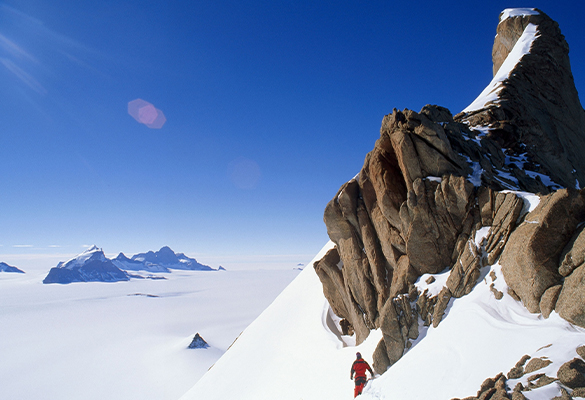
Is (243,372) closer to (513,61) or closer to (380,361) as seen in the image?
(380,361)

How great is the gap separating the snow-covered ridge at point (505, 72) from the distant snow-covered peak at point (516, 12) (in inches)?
140

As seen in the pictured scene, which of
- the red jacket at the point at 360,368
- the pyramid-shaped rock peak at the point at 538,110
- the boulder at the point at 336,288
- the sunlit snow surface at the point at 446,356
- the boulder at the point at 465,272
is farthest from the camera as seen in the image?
the pyramid-shaped rock peak at the point at 538,110

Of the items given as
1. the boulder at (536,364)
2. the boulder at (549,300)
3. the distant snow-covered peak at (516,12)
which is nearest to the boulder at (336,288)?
the boulder at (549,300)

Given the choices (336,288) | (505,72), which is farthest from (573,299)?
(505,72)

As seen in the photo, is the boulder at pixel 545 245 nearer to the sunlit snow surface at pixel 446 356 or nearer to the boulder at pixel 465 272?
the sunlit snow surface at pixel 446 356

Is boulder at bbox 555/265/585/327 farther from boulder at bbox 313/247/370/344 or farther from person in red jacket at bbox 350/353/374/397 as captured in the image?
boulder at bbox 313/247/370/344

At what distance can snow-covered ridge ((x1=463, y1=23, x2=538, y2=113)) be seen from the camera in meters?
34.9

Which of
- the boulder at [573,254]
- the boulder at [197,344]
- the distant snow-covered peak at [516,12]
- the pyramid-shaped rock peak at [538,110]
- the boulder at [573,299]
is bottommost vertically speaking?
the boulder at [197,344]

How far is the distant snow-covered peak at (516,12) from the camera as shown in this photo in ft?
165

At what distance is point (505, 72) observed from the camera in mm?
41594

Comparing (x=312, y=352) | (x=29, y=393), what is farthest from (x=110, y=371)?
(x=312, y=352)

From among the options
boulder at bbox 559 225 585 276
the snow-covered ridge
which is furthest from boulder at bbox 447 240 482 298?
the snow-covered ridge

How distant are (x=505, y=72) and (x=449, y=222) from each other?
39.3 meters

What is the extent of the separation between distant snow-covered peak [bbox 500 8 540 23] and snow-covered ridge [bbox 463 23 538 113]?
11.7 ft
